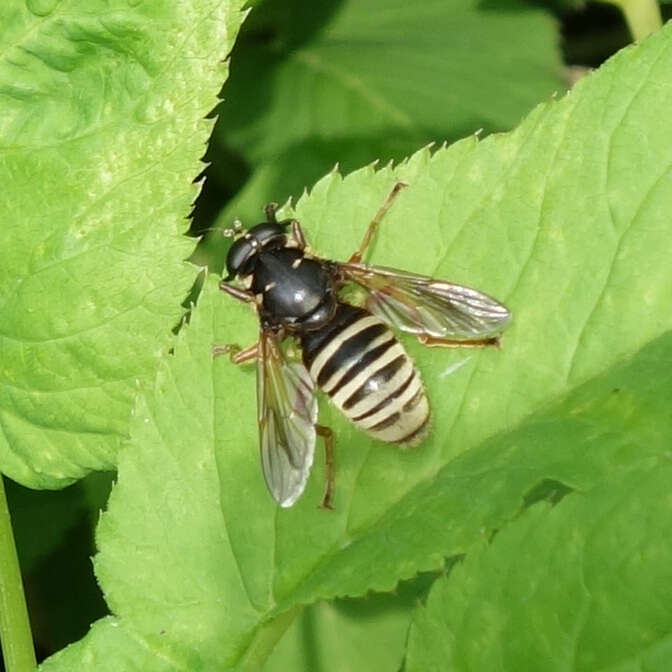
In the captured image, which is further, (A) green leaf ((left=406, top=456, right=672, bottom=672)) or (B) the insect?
(B) the insect

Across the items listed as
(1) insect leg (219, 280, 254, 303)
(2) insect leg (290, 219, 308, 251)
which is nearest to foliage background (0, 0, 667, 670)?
(2) insect leg (290, 219, 308, 251)

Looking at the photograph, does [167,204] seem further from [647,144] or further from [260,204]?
[260,204]

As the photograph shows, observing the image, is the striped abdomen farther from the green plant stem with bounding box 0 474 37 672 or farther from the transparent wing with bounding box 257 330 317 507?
the green plant stem with bounding box 0 474 37 672

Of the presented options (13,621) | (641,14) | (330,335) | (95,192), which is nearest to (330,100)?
(641,14)

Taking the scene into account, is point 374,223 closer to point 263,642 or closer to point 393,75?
point 263,642

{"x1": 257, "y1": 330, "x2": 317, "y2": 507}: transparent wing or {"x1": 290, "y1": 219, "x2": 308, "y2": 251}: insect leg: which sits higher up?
{"x1": 290, "y1": 219, "x2": 308, "y2": 251}: insect leg

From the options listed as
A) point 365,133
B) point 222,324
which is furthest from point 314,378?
point 365,133
